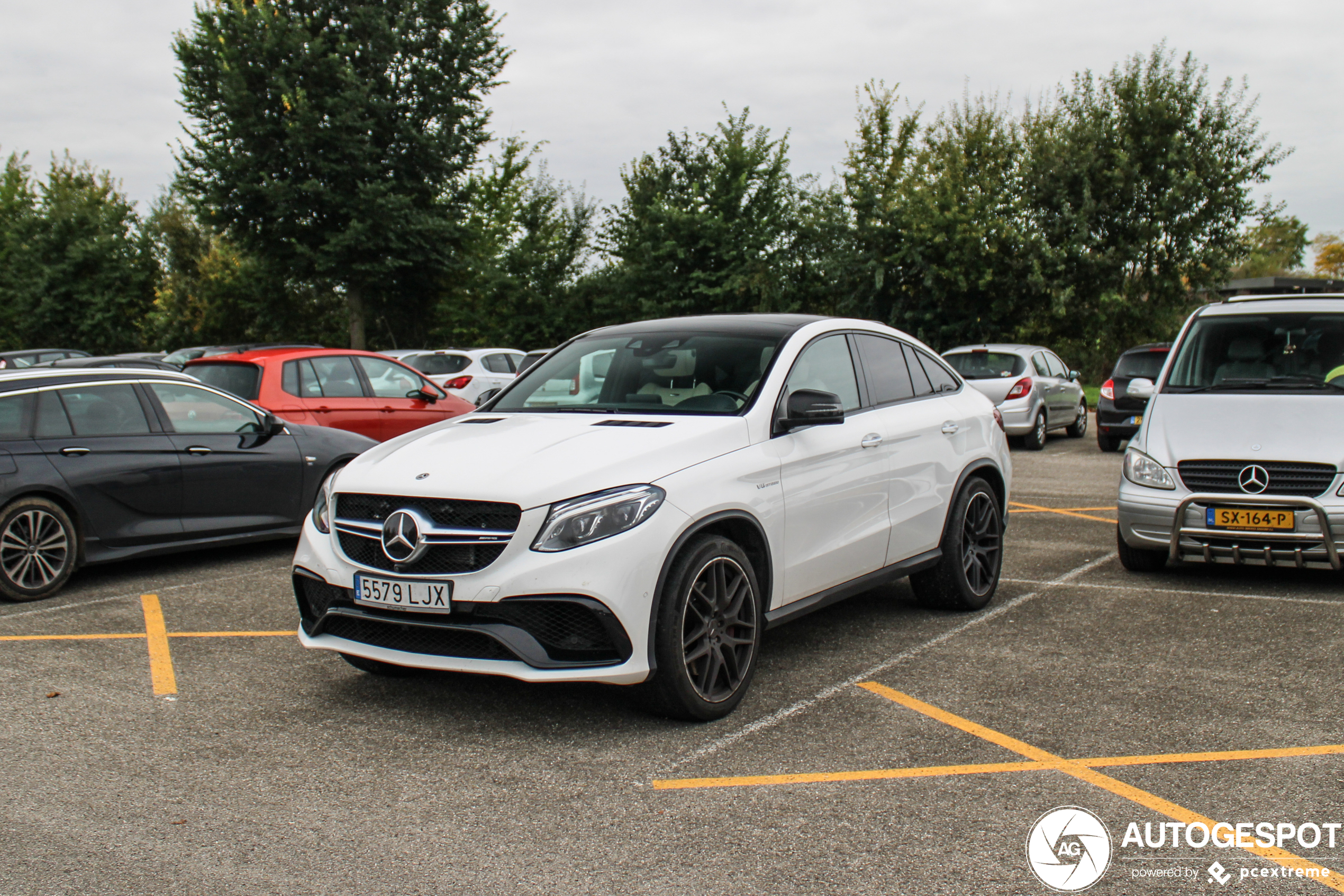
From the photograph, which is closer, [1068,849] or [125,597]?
[1068,849]

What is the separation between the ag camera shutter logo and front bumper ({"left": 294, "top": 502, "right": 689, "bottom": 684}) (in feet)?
5.02

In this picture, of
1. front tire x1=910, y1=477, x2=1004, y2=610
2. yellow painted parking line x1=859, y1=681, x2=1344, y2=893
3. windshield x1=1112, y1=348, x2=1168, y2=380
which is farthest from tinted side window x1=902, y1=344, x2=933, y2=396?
windshield x1=1112, y1=348, x2=1168, y2=380

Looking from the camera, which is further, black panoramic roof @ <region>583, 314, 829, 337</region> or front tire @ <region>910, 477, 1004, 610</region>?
front tire @ <region>910, 477, 1004, 610</region>

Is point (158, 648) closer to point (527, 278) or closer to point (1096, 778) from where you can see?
point (1096, 778)

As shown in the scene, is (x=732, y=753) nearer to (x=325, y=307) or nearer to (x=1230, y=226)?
(x=1230, y=226)

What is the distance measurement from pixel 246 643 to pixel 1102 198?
2774cm

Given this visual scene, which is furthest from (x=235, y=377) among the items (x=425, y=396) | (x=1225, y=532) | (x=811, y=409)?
(x=1225, y=532)

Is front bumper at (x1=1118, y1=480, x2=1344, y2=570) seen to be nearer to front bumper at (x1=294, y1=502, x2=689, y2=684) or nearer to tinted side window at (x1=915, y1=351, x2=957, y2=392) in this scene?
tinted side window at (x1=915, y1=351, x2=957, y2=392)

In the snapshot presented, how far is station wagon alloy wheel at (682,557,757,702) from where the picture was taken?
178 inches

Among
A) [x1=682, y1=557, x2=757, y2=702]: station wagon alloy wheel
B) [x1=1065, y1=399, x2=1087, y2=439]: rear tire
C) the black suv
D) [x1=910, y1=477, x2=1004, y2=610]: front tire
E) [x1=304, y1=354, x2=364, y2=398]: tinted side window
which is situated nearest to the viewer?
[x1=682, y1=557, x2=757, y2=702]: station wagon alloy wheel

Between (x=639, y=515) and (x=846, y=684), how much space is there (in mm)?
1504

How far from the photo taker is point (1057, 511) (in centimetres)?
1068

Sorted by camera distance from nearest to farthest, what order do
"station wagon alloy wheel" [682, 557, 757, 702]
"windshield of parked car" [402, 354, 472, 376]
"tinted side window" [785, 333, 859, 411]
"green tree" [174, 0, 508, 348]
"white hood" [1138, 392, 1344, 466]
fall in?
"station wagon alloy wheel" [682, 557, 757, 702]
"tinted side window" [785, 333, 859, 411]
"white hood" [1138, 392, 1344, 466]
"windshield of parked car" [402, 354, 472, 376]
"green tree" [174, 0, 508, 348]

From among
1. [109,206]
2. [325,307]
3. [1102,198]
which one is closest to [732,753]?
[1102,198]
